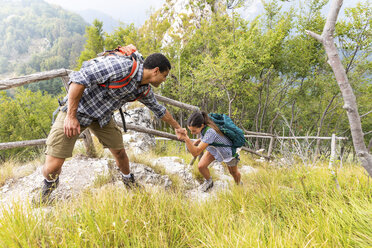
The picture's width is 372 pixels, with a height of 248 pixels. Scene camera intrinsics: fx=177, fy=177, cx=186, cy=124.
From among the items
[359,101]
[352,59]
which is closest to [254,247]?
[352,59]

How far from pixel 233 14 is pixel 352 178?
1308 cm

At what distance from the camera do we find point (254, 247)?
1.06 m

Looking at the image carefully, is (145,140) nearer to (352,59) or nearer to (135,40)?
(352,59)

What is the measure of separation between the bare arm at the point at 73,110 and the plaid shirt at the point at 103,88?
0.06m

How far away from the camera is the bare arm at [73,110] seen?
152 centimetres

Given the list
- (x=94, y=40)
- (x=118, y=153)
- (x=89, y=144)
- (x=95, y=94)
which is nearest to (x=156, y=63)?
(x=95, y=94)

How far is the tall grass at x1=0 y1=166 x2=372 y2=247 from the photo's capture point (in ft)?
3.60

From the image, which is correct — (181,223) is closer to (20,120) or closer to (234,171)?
(234,171)

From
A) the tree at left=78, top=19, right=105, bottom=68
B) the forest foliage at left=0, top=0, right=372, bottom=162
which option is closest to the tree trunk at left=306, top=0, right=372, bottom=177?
the forest foliage at left=0, top=0, right=372, bottom=162

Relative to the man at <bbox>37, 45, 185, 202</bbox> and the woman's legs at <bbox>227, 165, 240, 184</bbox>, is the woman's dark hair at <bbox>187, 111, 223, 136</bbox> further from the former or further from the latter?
the man at <bbox>37, 45, 185, 202</bbox>

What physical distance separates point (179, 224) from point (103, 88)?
1.43 metres

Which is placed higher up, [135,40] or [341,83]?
[135,40]

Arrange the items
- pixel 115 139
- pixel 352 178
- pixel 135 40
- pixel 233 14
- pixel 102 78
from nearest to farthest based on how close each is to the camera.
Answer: pixel 102 78 < pixel 352 178 < pixel 115 139 < pixel 233 14 < pixel 135 40

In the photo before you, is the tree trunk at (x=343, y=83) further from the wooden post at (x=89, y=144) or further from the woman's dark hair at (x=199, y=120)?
the wooden post at (x=89, y=144)
